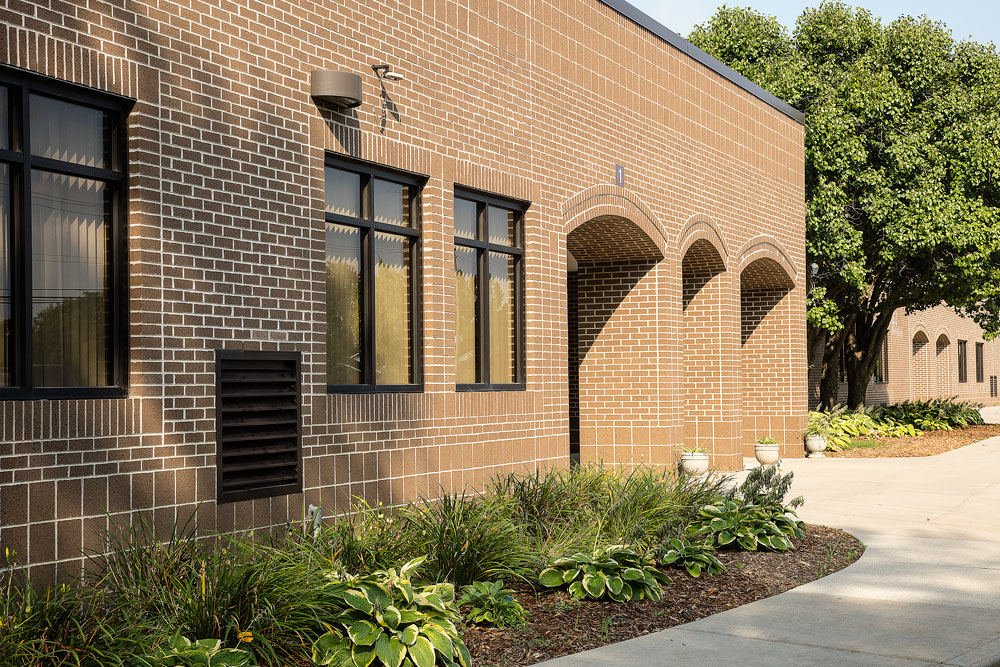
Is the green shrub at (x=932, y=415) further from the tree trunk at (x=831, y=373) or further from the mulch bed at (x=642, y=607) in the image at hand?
the mulch bed at (x=642, y=607)

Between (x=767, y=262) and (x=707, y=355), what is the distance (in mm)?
2957

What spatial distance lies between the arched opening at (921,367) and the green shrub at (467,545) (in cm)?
3799

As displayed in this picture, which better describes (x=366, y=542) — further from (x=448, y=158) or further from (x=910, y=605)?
(x=448, y=158)

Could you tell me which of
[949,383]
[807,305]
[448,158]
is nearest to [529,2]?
[448,158]

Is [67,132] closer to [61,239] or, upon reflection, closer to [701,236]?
[61,239]

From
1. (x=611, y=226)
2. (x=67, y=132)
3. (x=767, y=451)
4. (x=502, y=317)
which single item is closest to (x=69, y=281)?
(x=67, y=132)

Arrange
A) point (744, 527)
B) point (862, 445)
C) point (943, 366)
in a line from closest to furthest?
point (744, 527) → point (862, 445) → point (943, 366)

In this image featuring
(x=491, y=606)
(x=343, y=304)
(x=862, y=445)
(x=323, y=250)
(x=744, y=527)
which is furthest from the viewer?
(x=862, y=445)

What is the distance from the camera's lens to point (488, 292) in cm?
1220

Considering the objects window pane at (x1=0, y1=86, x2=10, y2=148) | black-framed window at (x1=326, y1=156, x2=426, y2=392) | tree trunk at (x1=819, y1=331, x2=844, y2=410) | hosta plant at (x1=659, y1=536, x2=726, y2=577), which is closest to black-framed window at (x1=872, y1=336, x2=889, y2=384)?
tree trunk at (x1=819, y1=331, x2=844, y2=410)

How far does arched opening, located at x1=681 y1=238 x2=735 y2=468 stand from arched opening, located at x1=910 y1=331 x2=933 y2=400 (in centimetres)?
2733

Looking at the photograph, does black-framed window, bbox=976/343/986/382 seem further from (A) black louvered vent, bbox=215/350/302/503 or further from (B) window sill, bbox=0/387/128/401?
(B) window sill, bbox=0/387/128/401

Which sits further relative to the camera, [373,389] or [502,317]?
[502,317]

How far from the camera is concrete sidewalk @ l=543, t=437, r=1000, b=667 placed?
6406mm
